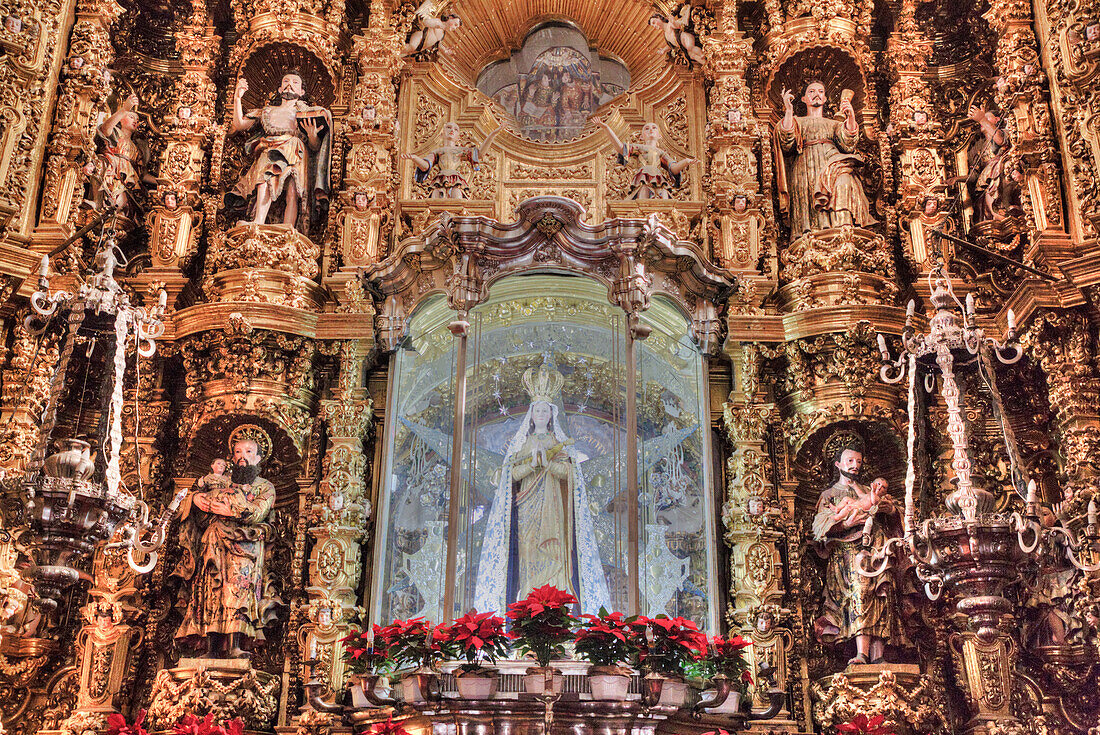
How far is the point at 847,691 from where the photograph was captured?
1041cm

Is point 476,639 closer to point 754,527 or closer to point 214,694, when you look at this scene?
point 214,694

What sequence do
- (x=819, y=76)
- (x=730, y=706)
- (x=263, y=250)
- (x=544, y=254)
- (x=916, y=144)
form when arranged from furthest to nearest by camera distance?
(x=819, y=76)
(x=916, y=144)
(x=263, y=250)
(x=544, y=254)
(x=730, y=706)

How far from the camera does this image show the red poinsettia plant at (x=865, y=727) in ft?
29.8

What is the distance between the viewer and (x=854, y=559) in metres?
10.9

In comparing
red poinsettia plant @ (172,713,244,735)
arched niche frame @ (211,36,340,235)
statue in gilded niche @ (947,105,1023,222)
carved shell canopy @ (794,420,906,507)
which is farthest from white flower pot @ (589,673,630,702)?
arched niche frame @ (211,36,340,235)

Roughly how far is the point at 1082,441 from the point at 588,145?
6.25 m

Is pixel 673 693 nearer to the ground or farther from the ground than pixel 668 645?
nearer to the ground

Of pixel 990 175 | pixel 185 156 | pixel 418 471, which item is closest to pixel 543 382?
pixel 418 471

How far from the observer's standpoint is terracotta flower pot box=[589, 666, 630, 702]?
348 inches

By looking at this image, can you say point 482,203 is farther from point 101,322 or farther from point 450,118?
point 101,322

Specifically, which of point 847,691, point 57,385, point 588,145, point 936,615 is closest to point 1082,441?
point 936,615

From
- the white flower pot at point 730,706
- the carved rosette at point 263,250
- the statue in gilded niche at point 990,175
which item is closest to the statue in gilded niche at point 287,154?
the carved rosette at point 263,250

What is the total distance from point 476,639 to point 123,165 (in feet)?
23.2

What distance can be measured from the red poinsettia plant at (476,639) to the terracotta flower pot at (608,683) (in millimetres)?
703
